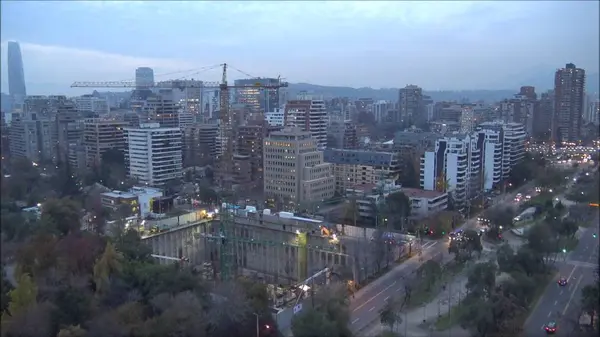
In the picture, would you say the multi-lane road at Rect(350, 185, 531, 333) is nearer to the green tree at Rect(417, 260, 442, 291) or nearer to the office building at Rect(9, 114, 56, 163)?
the green tree at Rect(417, 260, 442, 291)

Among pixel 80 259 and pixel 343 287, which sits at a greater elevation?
pixel 80 259

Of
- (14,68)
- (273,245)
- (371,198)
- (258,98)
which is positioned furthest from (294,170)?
(258,98)

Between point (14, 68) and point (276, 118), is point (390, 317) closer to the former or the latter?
point (14, 68)

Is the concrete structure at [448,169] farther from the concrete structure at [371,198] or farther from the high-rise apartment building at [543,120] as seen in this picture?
the high-rise apartment building at [543,120]

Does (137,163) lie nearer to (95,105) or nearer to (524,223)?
(95,105)

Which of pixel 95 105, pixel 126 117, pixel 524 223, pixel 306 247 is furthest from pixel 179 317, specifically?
pixel 95 105

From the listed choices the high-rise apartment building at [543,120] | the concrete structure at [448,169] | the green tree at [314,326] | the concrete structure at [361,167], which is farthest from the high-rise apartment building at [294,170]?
the green tree at [314,326]

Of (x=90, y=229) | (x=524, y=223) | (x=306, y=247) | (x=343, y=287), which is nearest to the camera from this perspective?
(x=343, y=287)

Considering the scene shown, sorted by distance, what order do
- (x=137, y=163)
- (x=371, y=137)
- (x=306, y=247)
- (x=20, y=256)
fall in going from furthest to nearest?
1. (x=371, y=137)
2. (x=137, y=163)
3. (x=306, y=247)
4. (x=20, y=256)
